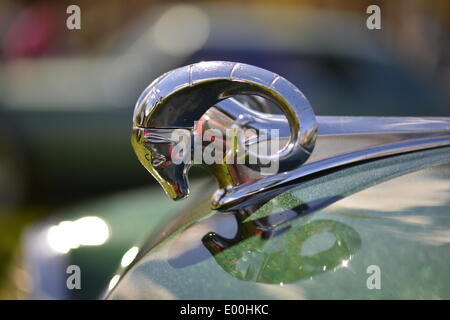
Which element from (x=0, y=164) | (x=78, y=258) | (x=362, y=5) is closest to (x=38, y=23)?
(x=0, y=164)

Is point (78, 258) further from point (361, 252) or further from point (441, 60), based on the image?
point (441, 60)

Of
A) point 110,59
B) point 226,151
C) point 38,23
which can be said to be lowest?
point 226,151

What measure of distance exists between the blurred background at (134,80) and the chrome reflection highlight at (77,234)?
1442 millimetres

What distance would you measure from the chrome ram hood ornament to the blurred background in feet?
7.74

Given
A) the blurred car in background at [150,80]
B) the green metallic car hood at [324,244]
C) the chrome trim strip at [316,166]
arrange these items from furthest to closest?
the blurred car in background at [150,80] → the chrome trim strip at [316,166] → the green metallic car hood at [324,244]

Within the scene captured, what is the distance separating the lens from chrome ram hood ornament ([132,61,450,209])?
1.22 metres

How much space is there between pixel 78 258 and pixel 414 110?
298 centimetres

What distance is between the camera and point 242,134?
4.40 feet

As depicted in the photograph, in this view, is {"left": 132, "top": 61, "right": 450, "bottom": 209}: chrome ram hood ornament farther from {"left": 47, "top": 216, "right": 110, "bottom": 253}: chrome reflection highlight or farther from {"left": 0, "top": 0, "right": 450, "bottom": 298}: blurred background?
{"left": 0, "top": 0, "right": 450, "bottom": 298}: blurred background

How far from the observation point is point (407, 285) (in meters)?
1.00

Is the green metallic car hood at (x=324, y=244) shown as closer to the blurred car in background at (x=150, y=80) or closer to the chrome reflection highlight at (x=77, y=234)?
the chrome reflection highlight at (x=77, y=234)

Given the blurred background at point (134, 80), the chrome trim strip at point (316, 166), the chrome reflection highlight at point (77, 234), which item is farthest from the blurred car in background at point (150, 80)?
the chrome trim strip at point (316, 166)

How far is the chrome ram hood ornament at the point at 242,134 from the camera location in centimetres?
122

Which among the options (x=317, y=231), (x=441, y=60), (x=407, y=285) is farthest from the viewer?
(x=441, y=60)
